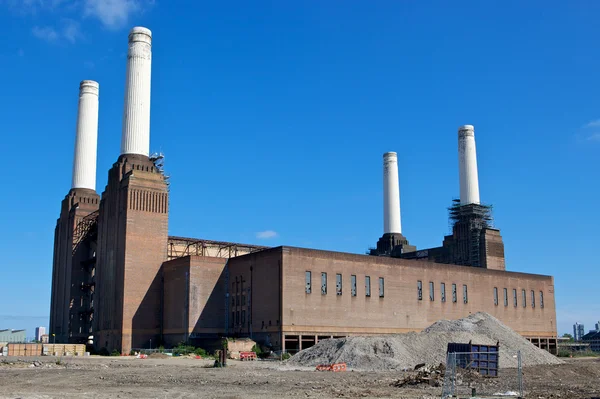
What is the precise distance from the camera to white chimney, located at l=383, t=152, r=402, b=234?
355 feet

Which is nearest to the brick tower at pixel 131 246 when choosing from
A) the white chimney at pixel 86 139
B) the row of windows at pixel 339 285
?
the white chimney at pixel 86 139

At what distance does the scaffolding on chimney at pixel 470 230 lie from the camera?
318ft

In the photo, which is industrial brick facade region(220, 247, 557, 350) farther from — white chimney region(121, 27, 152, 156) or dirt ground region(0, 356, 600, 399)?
dirt ground region(0, 356, 600, 399)

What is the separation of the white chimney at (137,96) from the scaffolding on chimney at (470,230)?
45.8 m

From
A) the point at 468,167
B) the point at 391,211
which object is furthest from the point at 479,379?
the point at 391,211

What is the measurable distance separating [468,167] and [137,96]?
47.9 metres

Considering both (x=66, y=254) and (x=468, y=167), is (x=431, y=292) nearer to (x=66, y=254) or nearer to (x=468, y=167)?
(x=468, y=167)

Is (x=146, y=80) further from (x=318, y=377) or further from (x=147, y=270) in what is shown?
(x=318, y=377)

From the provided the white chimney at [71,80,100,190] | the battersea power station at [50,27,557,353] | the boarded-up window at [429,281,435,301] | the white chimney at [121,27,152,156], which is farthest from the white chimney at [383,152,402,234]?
the white chimney at [71,80,100,190]

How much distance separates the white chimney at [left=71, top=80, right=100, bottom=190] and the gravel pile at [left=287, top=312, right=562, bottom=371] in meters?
48.5

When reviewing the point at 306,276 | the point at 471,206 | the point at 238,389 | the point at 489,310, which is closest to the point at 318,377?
the point at 238,389

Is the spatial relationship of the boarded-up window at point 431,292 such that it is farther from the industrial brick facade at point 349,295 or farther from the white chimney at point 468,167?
the white chimney at point 468,167

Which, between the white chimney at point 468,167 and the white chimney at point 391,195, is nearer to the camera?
the white chimney at point 468,167

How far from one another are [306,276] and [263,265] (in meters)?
4.33
